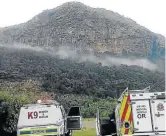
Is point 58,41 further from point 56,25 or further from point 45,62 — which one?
point 45,62

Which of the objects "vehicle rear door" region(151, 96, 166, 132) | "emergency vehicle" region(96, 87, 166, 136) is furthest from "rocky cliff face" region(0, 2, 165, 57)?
"vehicle rear door" region(151, 96, 166, 132)

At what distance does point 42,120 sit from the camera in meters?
17.4

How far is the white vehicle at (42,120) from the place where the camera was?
661 inches

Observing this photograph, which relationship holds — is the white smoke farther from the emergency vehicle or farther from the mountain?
the emergency vehicle

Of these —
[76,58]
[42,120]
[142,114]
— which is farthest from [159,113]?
[76,58]

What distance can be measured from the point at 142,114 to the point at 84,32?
126 metres

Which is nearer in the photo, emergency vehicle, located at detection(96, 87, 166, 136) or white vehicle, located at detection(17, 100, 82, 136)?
emergency vehicle, located at detection(96, 87, 166, 136)

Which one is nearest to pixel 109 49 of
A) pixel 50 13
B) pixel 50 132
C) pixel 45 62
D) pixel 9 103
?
pixel 50 13

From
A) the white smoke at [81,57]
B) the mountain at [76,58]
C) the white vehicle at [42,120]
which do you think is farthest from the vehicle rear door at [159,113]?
the white smoke at [81,57]

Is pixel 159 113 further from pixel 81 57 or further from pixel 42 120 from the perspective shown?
pixel 81 57

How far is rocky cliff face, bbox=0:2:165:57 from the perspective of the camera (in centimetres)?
12962

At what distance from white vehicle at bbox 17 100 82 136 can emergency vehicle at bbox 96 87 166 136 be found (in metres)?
3.50

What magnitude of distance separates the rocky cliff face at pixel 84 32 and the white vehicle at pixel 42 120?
345 ft

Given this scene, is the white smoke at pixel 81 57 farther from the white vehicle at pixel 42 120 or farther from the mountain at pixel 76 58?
the white vehicle at pixel 42 120
